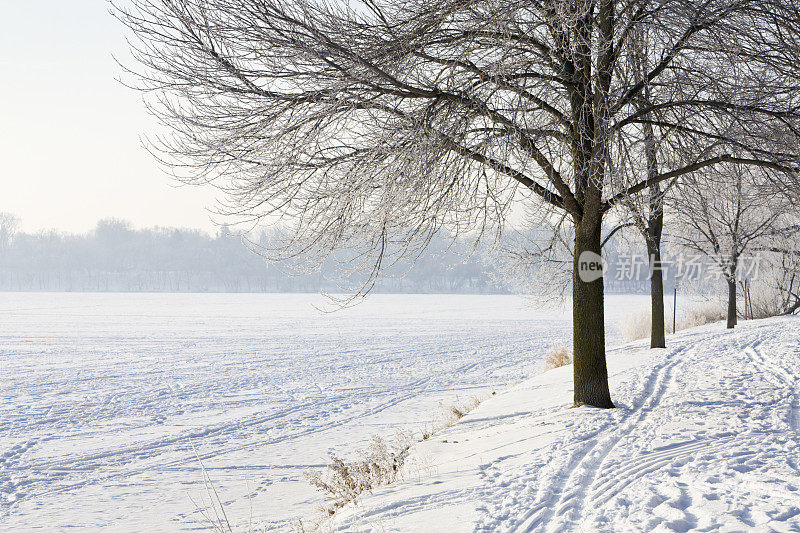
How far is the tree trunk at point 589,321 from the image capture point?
873 cm

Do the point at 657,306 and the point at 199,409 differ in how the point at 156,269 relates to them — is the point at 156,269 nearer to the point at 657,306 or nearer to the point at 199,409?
the point at 199,409

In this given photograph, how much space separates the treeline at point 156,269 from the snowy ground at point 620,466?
102931 mm

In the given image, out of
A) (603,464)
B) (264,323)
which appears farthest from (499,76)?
(264,323)

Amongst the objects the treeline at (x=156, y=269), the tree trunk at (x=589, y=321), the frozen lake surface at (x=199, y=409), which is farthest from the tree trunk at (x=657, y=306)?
the treeline at (x=156, y=269)

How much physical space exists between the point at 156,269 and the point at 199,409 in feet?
410

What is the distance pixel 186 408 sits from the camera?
13891 millimetres

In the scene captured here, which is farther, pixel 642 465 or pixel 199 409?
pixel 199 409

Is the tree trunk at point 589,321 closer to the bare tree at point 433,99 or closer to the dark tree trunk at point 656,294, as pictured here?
the bare tree at point 433,99

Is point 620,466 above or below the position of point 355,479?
above

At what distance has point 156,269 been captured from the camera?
128875mm

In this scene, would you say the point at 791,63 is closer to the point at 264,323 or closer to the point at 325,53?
the point at 325,53

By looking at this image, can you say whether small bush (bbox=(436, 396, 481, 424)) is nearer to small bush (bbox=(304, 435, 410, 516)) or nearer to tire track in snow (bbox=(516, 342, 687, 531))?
small bush (bbox=(304, 435, 410, 516))

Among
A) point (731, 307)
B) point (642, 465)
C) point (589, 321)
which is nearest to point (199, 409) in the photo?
point (589, 321)

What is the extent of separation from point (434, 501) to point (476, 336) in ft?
85.2
